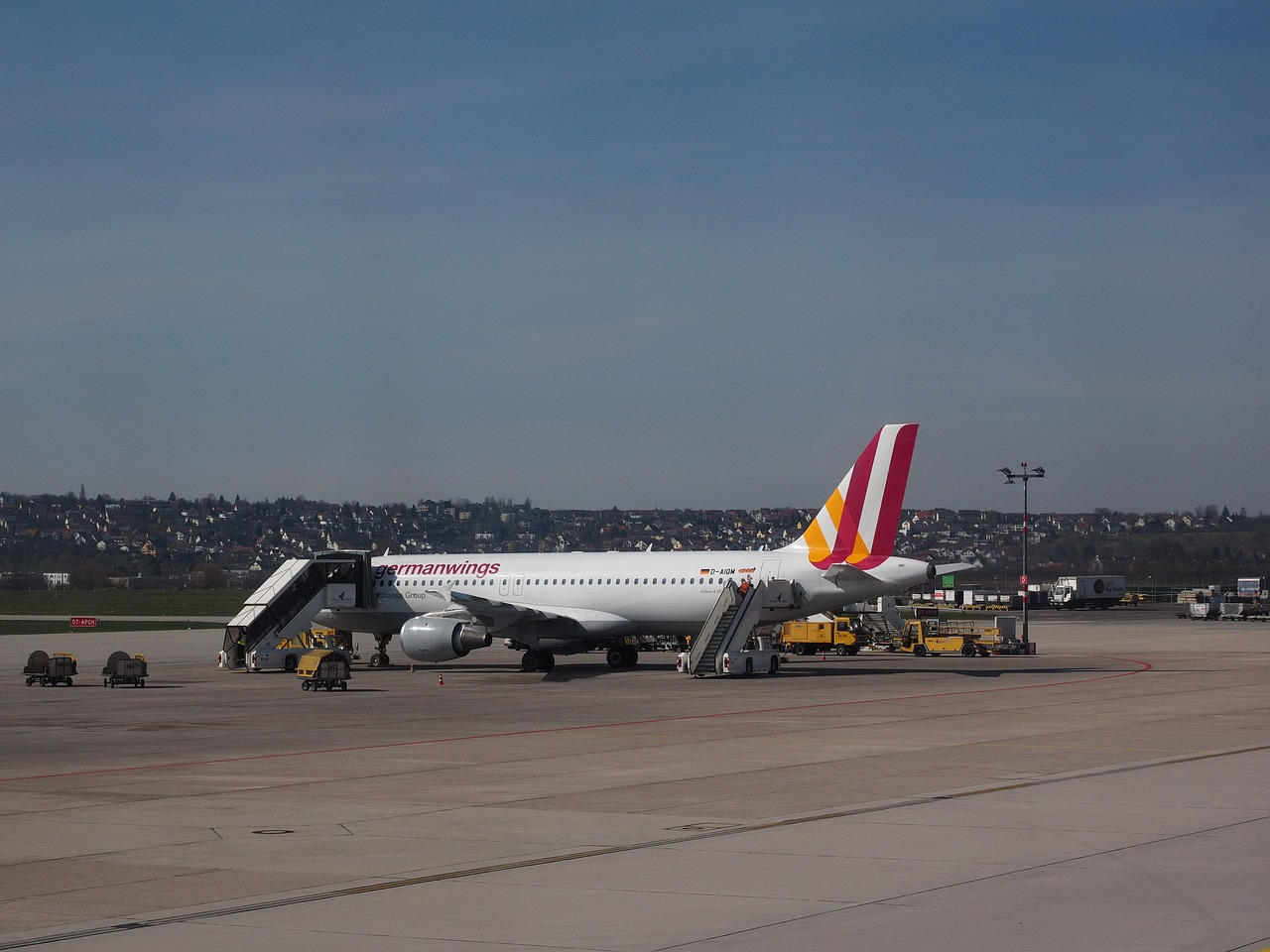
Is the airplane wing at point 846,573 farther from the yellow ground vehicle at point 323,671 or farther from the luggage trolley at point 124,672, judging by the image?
the luggage trolley at point 124,672

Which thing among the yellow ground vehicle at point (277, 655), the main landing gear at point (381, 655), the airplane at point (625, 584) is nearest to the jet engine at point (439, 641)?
the airplane at point (625, 584)

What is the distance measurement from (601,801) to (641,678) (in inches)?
1096

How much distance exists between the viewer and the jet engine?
48281mm

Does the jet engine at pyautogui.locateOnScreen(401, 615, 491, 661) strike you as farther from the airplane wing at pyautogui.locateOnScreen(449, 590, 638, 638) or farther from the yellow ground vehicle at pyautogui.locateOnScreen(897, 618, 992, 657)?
the yellow ground vehicle at pyautogui.locateOnScreen(897, 618, 992, 657)

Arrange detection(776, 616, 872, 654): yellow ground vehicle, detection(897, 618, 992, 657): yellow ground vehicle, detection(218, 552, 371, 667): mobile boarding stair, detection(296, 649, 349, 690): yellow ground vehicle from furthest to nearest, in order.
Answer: detection(776, 616, 872, 654): yellow ground vehicle, detection(897, 618, 992, 657): yellow ground vehicle, detection(218, 552, 371, 667): mobile boarding stair, detection(296, 649, 349, 690): yellow ground vehicle

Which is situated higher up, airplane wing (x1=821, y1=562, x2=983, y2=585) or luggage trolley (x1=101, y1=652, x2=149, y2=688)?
airplane wing (x1=821, y1=562, x2=983, y2=585)

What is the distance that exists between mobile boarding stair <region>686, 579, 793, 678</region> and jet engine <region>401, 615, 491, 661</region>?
22.4ft

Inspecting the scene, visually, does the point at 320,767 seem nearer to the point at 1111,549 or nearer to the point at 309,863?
the point at 309,863

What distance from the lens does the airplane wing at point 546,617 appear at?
4912 cm

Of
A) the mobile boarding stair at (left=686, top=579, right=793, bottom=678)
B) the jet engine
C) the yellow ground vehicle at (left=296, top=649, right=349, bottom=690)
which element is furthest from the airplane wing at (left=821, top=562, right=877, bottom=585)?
the yellow ground vehicle at (left=296, top=649, right=349, bottom=690)

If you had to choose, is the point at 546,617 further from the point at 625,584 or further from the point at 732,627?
the point at 732,627

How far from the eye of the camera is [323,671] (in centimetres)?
4331

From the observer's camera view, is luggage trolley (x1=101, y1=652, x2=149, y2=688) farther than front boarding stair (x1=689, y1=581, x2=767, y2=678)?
No

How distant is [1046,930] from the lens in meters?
11.2
